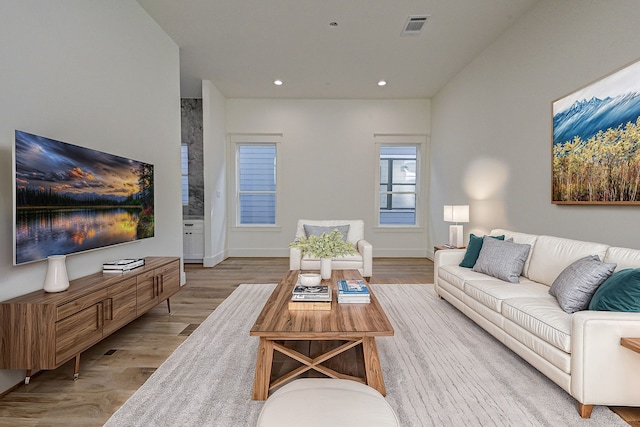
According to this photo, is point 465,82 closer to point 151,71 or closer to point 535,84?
point 535,84

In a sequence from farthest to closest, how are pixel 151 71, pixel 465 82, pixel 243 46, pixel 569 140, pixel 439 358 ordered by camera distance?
1. pixel 465 82
2. pixel 243 46
3. pixel 151 71
4. pixel 569 140
5. pixel 439 358

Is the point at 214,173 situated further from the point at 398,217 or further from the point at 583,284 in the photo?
the point at 583,284

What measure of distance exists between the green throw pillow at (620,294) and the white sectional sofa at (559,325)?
11 centimetres

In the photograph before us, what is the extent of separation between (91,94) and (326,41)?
277cm

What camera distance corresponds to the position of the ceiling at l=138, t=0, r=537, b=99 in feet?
11.3

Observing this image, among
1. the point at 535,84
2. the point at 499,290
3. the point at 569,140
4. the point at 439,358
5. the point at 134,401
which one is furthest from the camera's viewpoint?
the point at 535,84

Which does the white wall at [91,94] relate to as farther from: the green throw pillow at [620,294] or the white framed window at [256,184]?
the green throw pillow at [620,294]

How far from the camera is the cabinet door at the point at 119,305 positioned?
7.34 ft

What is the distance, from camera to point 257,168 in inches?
264

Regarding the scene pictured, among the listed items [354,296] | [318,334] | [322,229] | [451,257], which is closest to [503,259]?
[451,257]

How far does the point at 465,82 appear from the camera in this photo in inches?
196

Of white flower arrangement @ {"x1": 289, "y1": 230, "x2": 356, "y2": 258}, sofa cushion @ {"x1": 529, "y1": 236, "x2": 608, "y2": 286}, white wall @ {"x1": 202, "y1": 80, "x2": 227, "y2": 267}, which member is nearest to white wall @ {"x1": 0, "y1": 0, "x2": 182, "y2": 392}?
white wall @ {"x1": 202, "y1": 80, "x2": 227, "y2": 267}

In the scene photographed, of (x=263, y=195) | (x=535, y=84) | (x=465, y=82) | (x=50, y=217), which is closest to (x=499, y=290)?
(x=535, y=84)

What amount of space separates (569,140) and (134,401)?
12.7 feet
